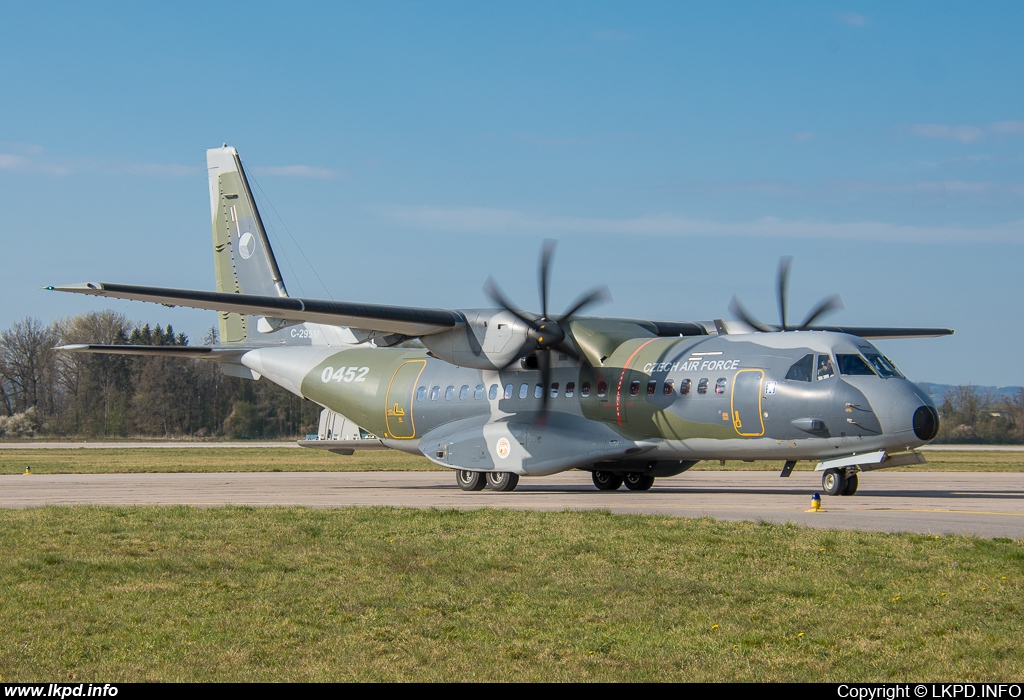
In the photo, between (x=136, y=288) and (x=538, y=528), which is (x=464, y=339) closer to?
(x=136, y=288)

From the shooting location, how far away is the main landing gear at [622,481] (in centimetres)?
2542

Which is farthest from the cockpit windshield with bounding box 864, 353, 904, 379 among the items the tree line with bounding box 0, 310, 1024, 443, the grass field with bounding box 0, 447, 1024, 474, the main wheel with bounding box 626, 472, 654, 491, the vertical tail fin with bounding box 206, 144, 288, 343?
the tree line with bounding box 0, 310, 1024, 443

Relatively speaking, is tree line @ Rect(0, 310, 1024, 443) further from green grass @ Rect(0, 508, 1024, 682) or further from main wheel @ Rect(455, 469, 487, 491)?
green grass @ Rect(0, 508, 1024, 682)

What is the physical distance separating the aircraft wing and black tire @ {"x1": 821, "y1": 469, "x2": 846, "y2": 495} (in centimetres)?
885

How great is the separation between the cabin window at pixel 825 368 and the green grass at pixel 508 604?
684cm

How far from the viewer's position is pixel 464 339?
24641 millimetres

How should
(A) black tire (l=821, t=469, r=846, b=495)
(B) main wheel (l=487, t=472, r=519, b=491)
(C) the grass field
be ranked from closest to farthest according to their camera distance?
1. (A) black tire (l=821, t=469, r=846, b=495)
2. (B) main wheel (l=487, t=472, r=519, b=491)
3. (C) the grass field

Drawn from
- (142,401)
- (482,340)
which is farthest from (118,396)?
(482,340)

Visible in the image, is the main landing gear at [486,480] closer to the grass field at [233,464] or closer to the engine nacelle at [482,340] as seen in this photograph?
the engine nacelle at [482,340]

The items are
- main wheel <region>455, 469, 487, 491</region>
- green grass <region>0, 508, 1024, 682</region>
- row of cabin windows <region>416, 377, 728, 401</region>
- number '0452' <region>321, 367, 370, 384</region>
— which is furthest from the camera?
number '0452' <region>321, 367, 370, 384</region>

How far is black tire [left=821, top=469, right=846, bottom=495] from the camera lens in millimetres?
21516

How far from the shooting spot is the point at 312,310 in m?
22.5

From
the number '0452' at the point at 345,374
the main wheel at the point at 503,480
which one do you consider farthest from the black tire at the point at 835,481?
the number '0452' at the point at 345,374

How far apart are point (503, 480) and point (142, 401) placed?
63304 mm
